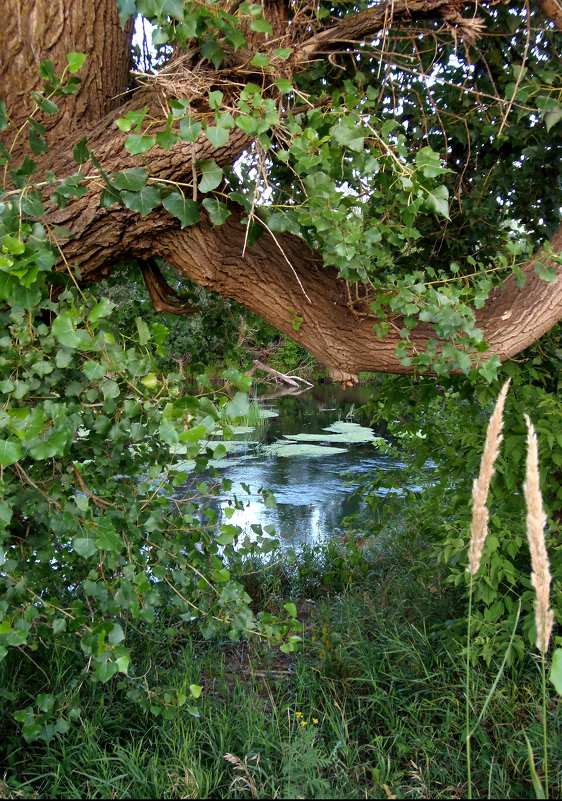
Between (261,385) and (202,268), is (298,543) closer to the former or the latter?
(202,268)

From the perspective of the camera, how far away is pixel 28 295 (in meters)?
1.51

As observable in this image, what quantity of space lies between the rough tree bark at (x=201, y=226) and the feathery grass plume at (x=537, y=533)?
46.9 inches

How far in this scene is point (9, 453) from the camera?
1.34m

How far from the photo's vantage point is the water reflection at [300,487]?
5.62 metres

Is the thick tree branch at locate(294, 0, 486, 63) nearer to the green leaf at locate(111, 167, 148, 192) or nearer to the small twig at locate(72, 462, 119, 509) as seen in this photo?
the green leaf at locate(111, 167, 148, 192)

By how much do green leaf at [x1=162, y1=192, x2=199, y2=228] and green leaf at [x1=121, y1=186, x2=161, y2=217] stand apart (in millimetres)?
68

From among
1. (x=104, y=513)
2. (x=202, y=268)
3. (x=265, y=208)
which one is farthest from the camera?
(x=202, y=268)

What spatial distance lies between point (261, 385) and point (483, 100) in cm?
1276

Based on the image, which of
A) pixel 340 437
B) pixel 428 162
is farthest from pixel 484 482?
pixel 340 437

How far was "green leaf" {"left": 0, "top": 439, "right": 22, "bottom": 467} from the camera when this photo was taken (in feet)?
4.35

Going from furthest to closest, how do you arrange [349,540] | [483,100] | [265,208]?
[349,540] → [483,100] → [265,208]

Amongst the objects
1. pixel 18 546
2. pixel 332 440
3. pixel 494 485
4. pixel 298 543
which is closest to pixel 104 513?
pixel 18 546

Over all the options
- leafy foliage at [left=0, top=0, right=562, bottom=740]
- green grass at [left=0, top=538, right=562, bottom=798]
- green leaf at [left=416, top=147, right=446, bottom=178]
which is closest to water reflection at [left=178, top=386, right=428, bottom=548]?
green grass at [left=0, top=538, right=562, bottom=798]

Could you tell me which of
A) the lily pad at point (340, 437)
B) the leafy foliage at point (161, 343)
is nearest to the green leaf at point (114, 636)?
the leafy foliage at point (161, 343)
